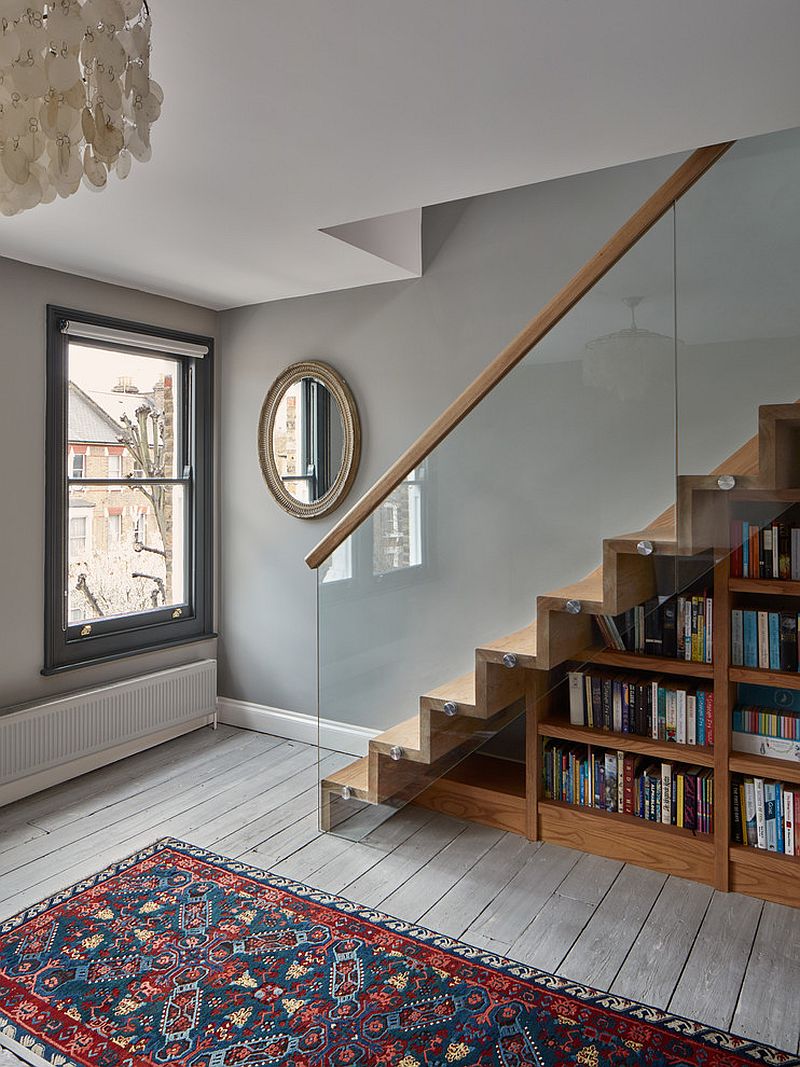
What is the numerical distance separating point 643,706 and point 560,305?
59.4 inches

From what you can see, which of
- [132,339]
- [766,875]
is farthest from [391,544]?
[132,339]

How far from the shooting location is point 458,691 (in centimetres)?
277

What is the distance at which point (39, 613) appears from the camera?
3.66 m

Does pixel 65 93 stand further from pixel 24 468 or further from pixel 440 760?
pixel 24 468

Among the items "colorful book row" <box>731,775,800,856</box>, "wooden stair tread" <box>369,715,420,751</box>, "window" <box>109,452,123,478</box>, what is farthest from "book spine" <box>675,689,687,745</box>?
"window" <box>109,452,123,478</box>

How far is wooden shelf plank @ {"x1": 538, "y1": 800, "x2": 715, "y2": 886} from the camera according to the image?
2814 millimetres

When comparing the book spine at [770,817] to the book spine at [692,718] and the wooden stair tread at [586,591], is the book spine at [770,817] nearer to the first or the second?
the book spine at [692,718]

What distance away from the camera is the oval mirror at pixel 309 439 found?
4.04m

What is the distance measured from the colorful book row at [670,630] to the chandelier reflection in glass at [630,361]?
81cm

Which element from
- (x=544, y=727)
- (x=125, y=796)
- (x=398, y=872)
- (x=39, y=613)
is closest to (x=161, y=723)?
(x=125, y=796)

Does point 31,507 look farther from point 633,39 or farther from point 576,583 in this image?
point 633,39

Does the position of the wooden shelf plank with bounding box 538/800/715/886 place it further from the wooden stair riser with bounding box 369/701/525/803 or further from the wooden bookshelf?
the wooden stair riser with bounding box 369/701/525/803

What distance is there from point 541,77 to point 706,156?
68cm

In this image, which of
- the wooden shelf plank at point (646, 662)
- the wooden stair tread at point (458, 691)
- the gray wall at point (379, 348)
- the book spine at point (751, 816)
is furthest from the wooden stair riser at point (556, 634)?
the book spine at point (751, 816)
